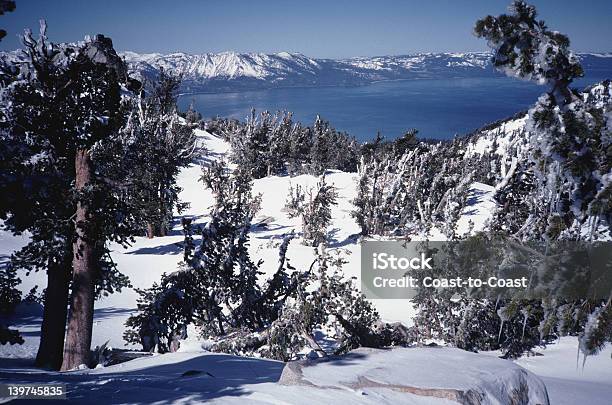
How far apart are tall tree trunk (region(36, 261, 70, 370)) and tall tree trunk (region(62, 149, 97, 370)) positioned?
1.04 m

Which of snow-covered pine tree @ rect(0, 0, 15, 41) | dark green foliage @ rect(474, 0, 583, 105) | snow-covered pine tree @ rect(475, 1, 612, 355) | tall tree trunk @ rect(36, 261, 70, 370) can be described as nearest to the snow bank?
snow-covered pine tree @ rect(475, 1, 612, 355)

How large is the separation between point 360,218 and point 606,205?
21.9 metres

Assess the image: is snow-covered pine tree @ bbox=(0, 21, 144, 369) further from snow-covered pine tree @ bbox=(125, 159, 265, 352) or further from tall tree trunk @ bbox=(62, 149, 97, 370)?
snow-covered pine tree @ bbox=(125, 159, 265, 352)

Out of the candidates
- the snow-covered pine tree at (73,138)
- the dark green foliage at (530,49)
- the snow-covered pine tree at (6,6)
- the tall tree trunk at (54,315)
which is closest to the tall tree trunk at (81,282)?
the snow-covered pine tree at (73,138)

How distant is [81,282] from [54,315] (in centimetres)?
192

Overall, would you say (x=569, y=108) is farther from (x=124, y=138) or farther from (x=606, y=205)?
(x=124, y=138)

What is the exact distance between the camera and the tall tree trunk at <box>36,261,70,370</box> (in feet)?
28.6

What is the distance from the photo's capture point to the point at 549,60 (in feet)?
14.0

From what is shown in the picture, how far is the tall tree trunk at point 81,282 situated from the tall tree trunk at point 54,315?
3.41ft

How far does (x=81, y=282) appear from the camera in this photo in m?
7.78

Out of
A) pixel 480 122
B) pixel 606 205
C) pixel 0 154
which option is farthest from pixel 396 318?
pixel 480 122

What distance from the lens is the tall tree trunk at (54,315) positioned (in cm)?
870

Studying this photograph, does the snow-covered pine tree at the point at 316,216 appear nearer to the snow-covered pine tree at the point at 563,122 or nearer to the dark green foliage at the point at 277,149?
the dark green foliage at the point at 277,149

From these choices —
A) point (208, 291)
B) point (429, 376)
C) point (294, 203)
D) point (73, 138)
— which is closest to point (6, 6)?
point (73, 138)
